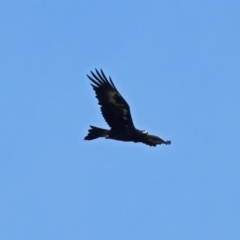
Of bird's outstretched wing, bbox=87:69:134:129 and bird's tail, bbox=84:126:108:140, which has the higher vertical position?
bird's outstretched wing, bbox=87:69:134:129

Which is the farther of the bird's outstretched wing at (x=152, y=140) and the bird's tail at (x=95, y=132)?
the bird's outstretched wing at (x=152, y=140)

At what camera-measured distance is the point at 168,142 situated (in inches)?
366

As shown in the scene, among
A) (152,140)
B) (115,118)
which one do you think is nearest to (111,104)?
(115,118)

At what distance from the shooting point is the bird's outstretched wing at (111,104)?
30.4 feet

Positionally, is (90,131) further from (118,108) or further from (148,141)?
(148,141)

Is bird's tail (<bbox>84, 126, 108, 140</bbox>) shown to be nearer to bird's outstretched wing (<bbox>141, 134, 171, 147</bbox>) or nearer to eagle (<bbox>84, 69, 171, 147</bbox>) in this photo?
eagle (<bbox>84, 69, 171, 147</bbox>)

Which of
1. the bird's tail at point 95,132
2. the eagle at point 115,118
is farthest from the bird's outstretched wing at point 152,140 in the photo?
the bird's tail at point 95,132

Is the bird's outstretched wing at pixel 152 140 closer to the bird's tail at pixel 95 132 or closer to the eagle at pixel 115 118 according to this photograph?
the eagle at pixel 115 118

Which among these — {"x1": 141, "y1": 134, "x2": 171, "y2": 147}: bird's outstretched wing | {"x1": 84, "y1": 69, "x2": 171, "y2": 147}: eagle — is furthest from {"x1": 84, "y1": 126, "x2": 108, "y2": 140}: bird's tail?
{"x1": 141, "y1": 134, "x2": 171, "y2": 147}: bird's outstretched wing

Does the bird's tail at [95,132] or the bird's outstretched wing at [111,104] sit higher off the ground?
the bird's outstretched wing at [111,104]

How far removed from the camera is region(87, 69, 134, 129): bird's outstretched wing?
9.27 meters

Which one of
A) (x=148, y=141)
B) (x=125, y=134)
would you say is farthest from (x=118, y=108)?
(x=148, y=141)

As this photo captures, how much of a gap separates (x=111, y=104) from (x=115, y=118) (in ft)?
1.59

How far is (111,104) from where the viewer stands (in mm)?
9422
